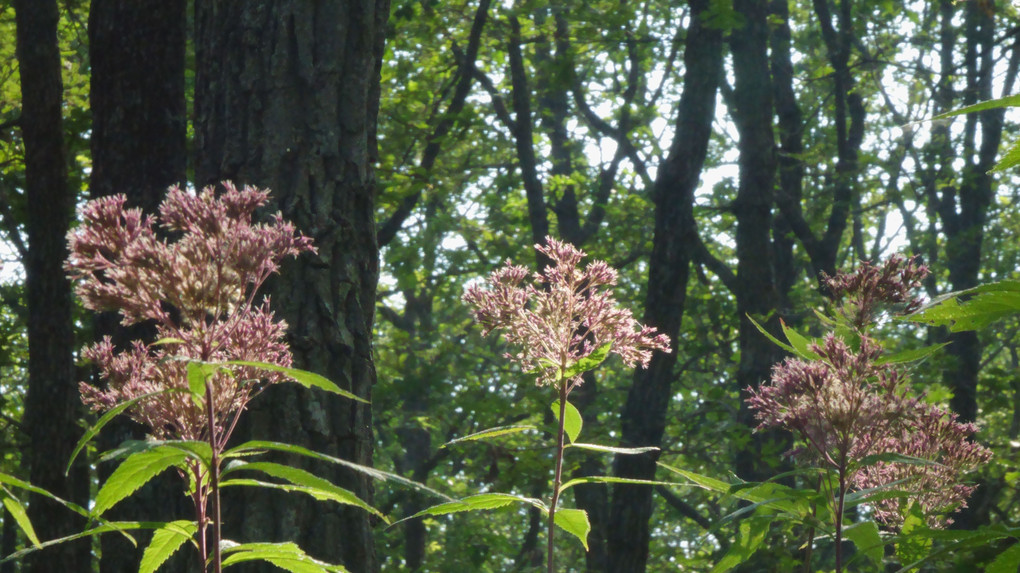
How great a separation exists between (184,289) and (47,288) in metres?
6.20

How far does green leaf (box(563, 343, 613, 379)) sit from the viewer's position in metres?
1.72

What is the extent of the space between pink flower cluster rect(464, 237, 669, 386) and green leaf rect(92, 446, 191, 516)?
0.65 metres

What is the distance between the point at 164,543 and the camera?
1.77 m

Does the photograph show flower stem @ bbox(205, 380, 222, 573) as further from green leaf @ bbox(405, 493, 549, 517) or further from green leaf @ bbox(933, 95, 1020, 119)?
green leaf @ bbox(933, 95, 1020, 119)

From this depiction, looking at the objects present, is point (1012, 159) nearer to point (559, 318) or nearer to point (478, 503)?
point (559, 318)

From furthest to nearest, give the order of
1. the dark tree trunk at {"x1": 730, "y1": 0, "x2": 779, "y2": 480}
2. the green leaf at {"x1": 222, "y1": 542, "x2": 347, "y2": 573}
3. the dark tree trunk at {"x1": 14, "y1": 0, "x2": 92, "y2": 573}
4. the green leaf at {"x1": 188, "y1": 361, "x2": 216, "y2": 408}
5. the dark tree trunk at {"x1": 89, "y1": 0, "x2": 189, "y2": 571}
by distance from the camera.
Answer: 1. the dark tree trunk at {"x1": 730, "y1": 0, "x2": 779, "y2": 480}
2. the dark tree trunk at {"x1": 14, "y1": 0, "x2": 92, "y2": 573}
3. the dark tree trunk at {"x1": 89, "y1": 0, "x2": 189, "y2": 571}
4. the green leaf at {"x1": 222, "y1": 542, "x2": 347, "y2": 573}
5. the green leaf at {"x1": 188, "y1": 361, "x2": 216, "y2": 408}

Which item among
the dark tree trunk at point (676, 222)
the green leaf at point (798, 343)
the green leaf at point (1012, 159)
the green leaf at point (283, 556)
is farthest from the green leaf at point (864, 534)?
the dark tree trunk at point (676, 222)

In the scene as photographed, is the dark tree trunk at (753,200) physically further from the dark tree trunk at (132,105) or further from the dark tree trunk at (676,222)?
the dark tree trunk at (132,105)

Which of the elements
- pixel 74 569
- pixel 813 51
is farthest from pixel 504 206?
pixel 74 569

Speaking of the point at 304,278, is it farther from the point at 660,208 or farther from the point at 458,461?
the point at 458,461

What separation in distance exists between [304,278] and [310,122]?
0.54 meters

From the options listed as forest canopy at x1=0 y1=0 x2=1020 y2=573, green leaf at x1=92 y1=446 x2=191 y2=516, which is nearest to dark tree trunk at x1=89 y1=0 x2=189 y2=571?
forest canopy at x1=0 y1=0 x2=1020 y2=573

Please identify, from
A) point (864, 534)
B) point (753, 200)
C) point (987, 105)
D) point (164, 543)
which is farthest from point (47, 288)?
point (753, 200)

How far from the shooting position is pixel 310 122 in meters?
3.12
